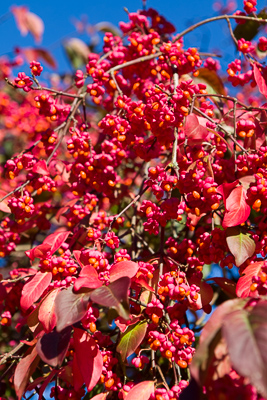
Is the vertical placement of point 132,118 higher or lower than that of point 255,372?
higher

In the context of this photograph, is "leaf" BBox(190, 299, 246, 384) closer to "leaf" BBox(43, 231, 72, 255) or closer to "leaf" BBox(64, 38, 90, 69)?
"leaf" BBox(43, 231, 72, 255)

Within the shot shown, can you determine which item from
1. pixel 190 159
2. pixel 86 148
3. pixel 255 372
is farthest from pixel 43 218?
pixel 255 372

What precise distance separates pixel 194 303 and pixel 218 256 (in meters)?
0.16

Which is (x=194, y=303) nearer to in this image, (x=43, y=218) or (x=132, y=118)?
(x=132, y=118)

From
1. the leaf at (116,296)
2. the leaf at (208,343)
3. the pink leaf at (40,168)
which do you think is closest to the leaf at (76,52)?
the pink leaf at (40,168)

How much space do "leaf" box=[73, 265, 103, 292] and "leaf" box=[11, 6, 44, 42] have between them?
326 centimetres

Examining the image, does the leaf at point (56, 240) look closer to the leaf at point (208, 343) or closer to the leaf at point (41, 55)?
the leaf at point (208, 343)

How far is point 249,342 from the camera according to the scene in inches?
23.8

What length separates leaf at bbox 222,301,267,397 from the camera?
0.56 metres

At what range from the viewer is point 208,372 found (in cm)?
66

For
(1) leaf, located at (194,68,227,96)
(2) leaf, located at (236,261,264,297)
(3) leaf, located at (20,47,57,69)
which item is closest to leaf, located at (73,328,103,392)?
(2) leaf, located at (236,261,264,297)

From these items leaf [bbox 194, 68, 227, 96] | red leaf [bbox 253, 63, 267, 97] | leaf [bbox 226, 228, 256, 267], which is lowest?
leaf [bbox 226, 228, 256, 267]

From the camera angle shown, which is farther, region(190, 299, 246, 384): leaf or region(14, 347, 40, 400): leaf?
region(14, 347, 40, 400): leaf

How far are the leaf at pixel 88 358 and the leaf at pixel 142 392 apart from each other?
0.33 feet
